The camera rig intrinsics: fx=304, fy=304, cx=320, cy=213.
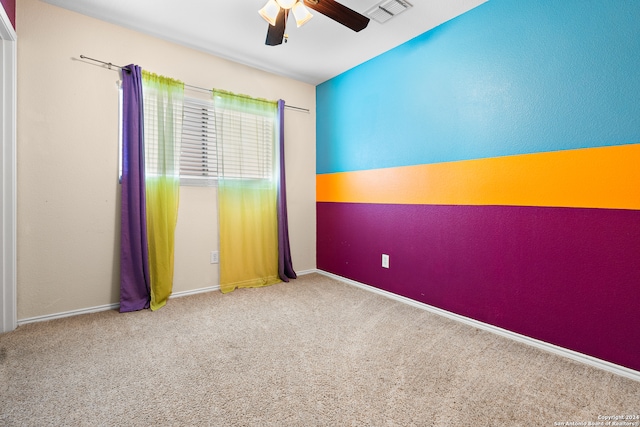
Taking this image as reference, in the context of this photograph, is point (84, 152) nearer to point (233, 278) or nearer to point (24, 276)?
point (24, 276)

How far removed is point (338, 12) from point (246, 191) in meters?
1.86

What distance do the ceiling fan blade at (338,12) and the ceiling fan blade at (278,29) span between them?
155 millimetres

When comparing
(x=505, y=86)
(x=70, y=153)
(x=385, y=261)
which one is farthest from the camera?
(x=385, y=261)

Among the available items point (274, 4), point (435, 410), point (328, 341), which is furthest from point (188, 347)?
point (274, 4)

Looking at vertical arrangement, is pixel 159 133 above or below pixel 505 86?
below

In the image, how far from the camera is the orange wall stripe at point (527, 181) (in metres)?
1.64

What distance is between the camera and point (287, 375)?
159 cm

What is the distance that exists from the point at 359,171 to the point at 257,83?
145 centimetres

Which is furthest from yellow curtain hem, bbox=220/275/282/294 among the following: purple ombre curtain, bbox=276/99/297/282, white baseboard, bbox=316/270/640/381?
white baseboard, bbox=316/270/640/381

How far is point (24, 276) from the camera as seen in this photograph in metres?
2.19

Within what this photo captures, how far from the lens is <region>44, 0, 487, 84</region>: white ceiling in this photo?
7.33 ft

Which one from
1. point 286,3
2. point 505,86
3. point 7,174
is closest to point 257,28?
point 286,3

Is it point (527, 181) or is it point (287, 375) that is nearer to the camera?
point (287, 375)

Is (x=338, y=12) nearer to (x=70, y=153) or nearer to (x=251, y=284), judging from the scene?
(x=70, y=153)
